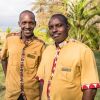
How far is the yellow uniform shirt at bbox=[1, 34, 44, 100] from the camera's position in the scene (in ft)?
15.7

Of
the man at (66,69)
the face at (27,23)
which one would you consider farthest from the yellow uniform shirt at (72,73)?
the face at (27,23)

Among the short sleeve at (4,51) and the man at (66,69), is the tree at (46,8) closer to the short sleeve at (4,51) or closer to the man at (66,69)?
the short sleeve at (4,51)

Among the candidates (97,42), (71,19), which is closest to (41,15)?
(71,19)

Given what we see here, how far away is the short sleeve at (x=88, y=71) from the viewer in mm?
3488

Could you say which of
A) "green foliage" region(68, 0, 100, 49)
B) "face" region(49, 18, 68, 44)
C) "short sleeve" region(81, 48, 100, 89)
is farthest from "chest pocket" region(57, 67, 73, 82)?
"green foliage" region(68, 0, 100, 49)

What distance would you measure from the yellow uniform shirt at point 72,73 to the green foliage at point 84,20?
18.3 metres

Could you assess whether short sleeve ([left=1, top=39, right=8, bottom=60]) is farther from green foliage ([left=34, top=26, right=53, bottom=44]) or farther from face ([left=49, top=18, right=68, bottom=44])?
green foliage ([left=34, top=26, right=53, bottom=44])

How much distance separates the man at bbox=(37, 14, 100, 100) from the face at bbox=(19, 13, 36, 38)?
0.86 meters

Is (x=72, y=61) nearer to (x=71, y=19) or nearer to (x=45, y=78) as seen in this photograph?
(x=45, y=78)

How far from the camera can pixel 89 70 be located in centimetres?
351

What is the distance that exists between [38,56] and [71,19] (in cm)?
1847

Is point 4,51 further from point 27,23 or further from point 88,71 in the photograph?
point 88,71

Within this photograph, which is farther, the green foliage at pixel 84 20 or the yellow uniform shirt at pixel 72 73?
the green foliage at pixel 84 20

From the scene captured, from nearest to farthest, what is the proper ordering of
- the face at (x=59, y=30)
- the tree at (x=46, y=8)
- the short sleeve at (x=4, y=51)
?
the face at (x=59, y=30)
the short sleeve at (x=4, y=51)
the tree at (x=46, y=8)
